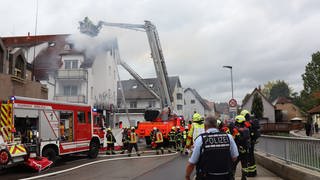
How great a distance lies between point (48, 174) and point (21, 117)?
2.46m

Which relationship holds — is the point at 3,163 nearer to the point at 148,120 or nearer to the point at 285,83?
the point at 148,120

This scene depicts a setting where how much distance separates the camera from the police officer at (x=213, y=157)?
15.8 ft

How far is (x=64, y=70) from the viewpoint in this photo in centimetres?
4619

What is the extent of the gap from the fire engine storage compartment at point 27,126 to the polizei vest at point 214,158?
35.2ft

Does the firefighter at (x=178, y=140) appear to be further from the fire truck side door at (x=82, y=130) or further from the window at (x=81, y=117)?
the window at (x=81, y=117)

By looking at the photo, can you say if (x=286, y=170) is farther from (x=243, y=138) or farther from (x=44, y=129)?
(x=44, y=129)

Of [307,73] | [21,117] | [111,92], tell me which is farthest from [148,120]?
[307,73]

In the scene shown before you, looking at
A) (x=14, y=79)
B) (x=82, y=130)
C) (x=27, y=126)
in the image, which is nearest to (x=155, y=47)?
(x=14, y=79)

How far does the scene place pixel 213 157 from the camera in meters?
4.84

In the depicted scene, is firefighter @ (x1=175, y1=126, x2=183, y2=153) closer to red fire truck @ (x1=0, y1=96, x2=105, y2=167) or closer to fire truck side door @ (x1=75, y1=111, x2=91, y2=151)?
red fire truck @ (x1=0, y1=96, x2=105, y2=167)

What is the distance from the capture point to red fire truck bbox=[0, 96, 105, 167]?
13.6m

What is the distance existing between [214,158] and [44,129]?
11.7 meters

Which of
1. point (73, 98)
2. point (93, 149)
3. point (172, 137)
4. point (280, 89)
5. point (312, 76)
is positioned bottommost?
point (93, 149)

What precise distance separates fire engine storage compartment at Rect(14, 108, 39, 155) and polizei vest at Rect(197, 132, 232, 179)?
10734 mm
